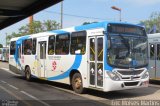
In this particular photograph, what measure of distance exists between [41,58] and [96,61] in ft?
19.8

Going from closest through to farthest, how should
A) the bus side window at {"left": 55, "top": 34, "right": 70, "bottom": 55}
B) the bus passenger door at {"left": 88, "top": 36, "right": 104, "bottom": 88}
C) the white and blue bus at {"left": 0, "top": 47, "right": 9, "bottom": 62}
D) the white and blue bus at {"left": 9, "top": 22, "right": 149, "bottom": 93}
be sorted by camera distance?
the white and blue bus at {"left": 9, "top": 22, "right": 149, "bottom": 93}, the bus passenger door at {"left": 88, "top": 36, "right": 104, "bottom": 88}, the bus side window at {"left": 55, "top": 34, "right": 70, "bottom": 55}, the white and blue bus at {"left": 0, "top": 47, "right": 9, "bottom": 62}

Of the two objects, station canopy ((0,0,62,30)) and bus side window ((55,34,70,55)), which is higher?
station canopy ((0,0,62,30))

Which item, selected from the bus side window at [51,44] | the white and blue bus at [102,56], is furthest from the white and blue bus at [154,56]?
the bus side window at [51,44]

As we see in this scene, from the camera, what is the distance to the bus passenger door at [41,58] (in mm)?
18625

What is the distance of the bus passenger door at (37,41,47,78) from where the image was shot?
1862 cm

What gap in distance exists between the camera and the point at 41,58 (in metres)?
19.0

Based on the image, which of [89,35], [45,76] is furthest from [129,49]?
[45,76]

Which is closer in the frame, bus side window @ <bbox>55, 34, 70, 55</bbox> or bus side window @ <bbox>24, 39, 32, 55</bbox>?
bus side window @ <bbox>55, 34, 70, 55</bbox>

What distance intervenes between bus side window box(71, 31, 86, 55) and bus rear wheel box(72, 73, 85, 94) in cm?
101

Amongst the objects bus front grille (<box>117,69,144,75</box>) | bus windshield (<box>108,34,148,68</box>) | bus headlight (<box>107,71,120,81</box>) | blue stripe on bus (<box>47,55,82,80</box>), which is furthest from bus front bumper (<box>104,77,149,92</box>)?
blue stripe on bus (<box>47,55,82,80</box>)

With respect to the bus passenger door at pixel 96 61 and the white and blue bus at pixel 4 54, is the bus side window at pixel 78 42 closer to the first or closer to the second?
the bus passenger door at pixel 96 61

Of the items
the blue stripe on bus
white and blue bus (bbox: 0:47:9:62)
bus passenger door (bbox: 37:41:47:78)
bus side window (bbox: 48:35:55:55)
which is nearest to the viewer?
the blue stripe on bus

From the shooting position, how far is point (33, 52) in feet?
66.3

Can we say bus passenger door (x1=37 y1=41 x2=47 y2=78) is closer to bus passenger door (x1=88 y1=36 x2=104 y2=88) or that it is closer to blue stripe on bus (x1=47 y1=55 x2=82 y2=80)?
blue stripe on bus (x1=47 y1=55 x2=82 y2=80)
